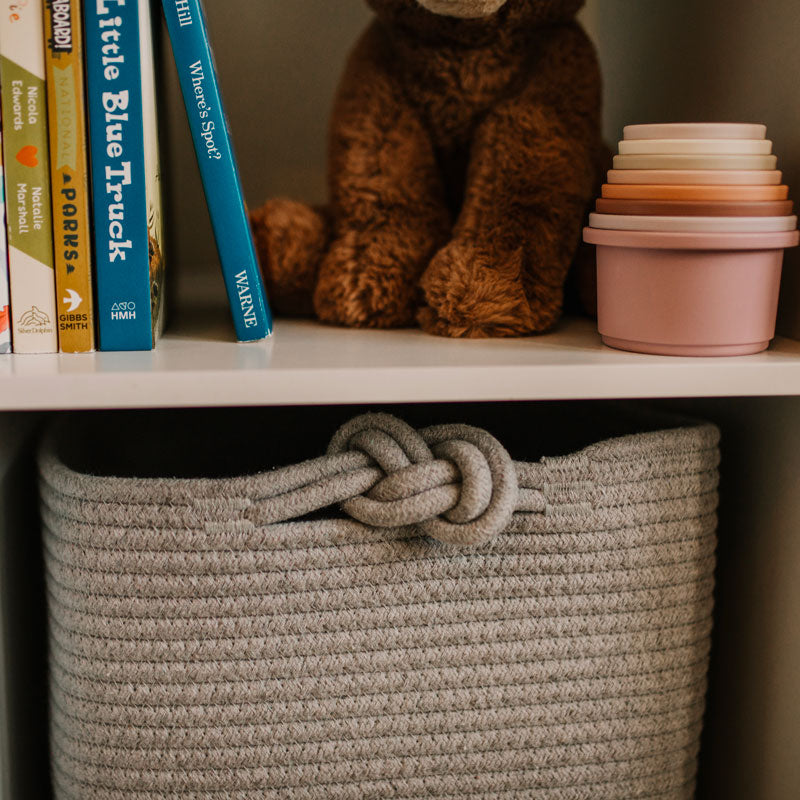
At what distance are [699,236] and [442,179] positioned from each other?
282 mm

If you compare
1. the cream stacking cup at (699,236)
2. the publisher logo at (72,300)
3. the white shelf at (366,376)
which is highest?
the cream stacking cup at (699,236)

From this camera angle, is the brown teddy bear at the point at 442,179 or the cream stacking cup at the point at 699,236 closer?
the cream stacking cup at the point at 699,236

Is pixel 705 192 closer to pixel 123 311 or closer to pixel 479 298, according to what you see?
pixel 479 298

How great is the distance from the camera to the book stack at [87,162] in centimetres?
54

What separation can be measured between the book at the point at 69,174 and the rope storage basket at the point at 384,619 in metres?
0.10

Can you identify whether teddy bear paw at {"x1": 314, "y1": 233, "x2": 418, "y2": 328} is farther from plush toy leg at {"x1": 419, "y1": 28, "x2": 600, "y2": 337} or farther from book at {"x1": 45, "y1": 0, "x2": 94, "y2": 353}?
book at {"x1": 45, "y1": 0, "x2": 94, "y2": 353}

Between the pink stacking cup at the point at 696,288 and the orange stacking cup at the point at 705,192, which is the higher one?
the orange stacking cup at the point at 705,192

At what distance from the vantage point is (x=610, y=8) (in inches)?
36.0

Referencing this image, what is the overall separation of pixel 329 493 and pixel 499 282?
214 mm

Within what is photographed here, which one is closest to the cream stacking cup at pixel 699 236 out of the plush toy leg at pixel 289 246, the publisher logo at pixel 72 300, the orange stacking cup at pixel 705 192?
the orange stacking cup at pixel 705 192

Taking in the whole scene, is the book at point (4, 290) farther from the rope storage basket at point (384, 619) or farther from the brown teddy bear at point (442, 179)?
the brown teddy bear at point (442, 179)

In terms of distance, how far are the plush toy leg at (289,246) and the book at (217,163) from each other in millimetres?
82

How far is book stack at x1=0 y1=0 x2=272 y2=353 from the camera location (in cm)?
54

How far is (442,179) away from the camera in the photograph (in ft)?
2.48
